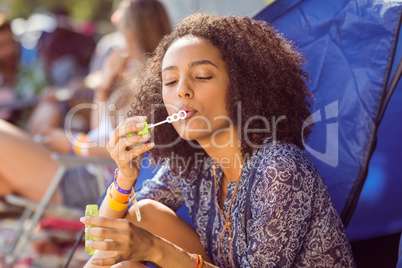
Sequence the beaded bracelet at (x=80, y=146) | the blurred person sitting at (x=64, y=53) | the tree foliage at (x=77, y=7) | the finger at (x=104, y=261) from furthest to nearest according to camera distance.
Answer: the tree foliage at (x=77, y=7), the blurred person sitting at (x=64, y=53), the beaded bracelet at (x=80, y=146), the finger at (x=104, y=261)

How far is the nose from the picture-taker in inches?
59.1

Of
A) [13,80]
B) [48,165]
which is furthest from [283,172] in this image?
[13,80]

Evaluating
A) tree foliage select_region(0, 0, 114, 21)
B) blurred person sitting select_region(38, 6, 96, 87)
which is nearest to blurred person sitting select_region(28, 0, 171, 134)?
blurred person sitting select_region(38, 6, 96, 87)

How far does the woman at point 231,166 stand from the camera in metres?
1.39

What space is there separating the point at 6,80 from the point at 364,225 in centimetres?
350

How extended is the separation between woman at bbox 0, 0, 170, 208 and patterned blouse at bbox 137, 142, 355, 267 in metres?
1.42

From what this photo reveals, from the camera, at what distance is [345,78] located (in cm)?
198

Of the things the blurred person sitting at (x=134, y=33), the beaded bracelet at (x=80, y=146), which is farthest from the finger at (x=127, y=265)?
the beaded bracelet at (x=80, y=146)

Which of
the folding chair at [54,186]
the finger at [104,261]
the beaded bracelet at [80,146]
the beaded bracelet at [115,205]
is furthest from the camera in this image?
the beaded bracelet at [80,146]

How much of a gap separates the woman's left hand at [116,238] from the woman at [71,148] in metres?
1.56

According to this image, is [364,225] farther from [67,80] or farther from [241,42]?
[67,80]

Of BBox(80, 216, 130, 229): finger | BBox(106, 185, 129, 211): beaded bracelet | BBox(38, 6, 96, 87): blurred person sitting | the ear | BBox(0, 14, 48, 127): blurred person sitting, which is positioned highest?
BBox(38, 6, 96, 87): blurred person sitting

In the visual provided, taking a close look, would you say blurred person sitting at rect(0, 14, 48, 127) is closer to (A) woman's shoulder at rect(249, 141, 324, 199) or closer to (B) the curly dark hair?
(B) the curly dark hair

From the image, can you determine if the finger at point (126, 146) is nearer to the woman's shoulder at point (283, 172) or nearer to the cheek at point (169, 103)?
the cheek at point (169, 103)
